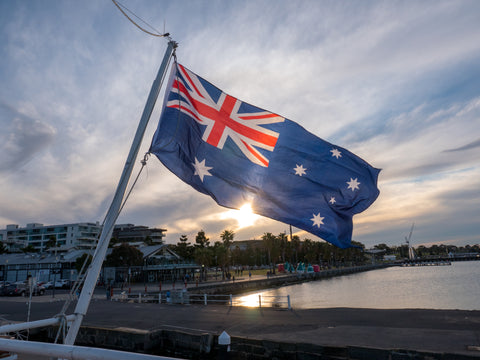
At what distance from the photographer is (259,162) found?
8359 mm

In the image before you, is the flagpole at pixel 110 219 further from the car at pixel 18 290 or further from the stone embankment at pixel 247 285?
the car at pixel 18 290

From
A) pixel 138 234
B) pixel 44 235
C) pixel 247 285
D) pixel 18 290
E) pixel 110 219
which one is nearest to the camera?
pixel 110 219

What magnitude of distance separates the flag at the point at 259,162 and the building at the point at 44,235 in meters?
142

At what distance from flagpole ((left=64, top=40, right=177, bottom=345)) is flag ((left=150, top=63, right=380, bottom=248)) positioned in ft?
4.63

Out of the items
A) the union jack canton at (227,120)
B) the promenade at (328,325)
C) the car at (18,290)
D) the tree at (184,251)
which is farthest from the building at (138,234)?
the union jack canton at (227,120)

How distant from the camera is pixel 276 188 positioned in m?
8.21

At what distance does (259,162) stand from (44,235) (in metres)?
162

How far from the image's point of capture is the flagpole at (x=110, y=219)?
4.97m

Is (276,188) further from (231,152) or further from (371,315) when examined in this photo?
(371,315)

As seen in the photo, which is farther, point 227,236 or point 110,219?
point 227,236

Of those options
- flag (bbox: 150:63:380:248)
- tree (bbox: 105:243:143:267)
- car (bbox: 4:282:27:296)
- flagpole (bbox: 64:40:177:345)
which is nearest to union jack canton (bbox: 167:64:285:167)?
flag (bbox: 150:63:380:248)

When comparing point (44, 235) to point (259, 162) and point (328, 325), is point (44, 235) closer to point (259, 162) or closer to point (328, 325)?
point (328, 325)

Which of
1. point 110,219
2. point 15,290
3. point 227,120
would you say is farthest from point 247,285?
point 110,219

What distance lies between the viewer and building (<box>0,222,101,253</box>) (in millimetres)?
139250
